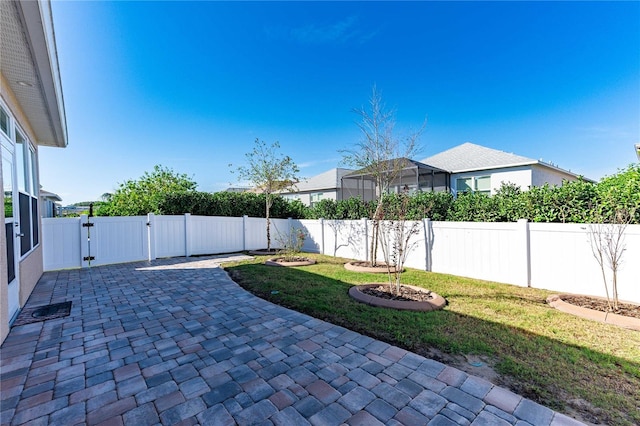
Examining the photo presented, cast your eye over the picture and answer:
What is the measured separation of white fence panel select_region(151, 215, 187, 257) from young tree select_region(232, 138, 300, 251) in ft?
9.43

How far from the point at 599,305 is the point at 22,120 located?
1034cm

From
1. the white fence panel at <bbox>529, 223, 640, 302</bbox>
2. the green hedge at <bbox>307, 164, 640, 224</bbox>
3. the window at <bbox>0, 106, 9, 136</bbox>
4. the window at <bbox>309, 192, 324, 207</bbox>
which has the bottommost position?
the white fence panel at <bbox>529, 223, 640, 302</bbox>

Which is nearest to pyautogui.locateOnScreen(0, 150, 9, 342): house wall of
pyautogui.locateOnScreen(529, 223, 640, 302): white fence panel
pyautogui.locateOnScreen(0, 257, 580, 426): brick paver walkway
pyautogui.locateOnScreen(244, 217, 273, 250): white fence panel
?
pyautogui.locateOnScreen(0, 257, 580, 426): brick paver walkway

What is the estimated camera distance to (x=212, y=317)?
3.96 m

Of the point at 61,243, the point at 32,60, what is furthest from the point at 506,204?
the point at 61,243

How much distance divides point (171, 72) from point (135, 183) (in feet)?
27.6

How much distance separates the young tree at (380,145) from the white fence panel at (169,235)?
20.9ft

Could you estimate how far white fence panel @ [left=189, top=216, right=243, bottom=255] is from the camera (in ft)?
31.7

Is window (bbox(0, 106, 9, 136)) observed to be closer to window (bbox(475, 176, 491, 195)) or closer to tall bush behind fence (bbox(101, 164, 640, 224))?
tall bush behind fence (bbox(101, 164, 640, 224))

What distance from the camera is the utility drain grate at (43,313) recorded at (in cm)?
388

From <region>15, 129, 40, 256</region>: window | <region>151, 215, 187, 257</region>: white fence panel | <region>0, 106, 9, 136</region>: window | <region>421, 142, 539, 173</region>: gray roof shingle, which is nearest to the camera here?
<region>0, 106, 9, 136</region>: window

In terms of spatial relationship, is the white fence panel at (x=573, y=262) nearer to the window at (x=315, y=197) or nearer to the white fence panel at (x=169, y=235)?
the white fence panel at (x=169, y=235)

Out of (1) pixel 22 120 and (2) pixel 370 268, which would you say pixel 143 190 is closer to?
(1) pixel 22 120

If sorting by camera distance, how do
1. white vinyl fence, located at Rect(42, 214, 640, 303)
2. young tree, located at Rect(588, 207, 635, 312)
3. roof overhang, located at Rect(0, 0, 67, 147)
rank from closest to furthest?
roof overhang, located at Rect(0, 0, 67, 147)
young tree, located at Rect(588, 207, 635, 312)
white vinyl fence, located at Rect(42, 214, 640, 303)
